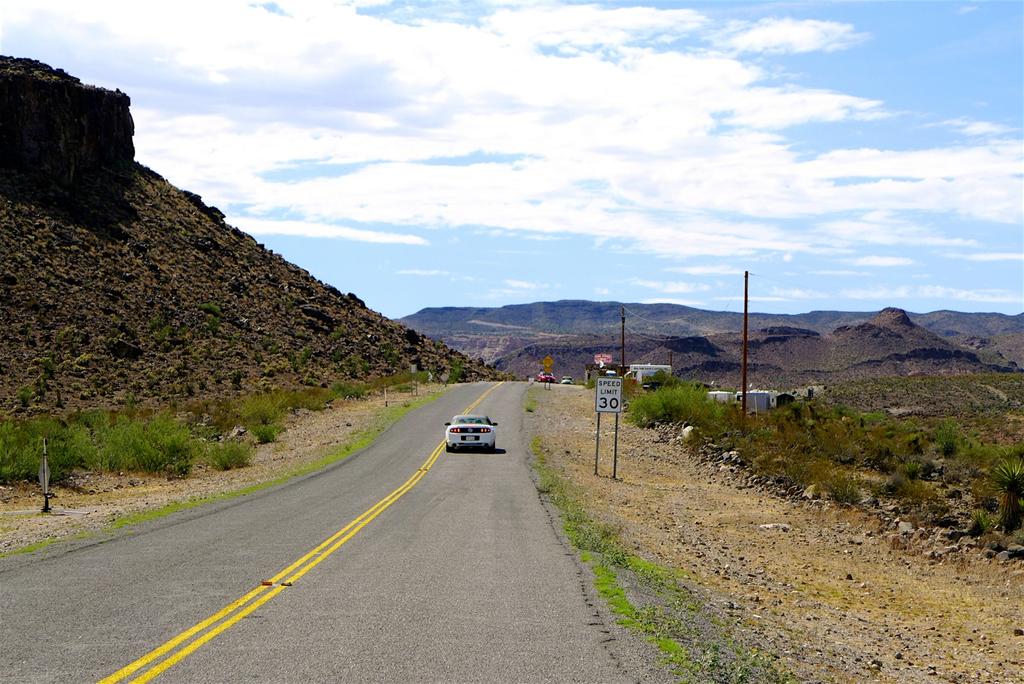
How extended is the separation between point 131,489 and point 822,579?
2004 centimetres

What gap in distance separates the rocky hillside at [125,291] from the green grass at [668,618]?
45.6m

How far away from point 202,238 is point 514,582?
80.9 metres

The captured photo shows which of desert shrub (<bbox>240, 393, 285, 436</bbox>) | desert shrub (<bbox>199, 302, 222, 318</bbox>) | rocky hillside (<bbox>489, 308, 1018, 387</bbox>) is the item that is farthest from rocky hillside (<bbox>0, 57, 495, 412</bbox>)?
rocky hillside (<bbox>489, 308, 1018, 387</bbox>)

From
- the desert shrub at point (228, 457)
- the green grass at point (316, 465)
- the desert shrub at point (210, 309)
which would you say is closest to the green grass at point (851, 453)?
the green grass at point (316, 465)

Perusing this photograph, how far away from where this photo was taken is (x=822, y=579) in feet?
61.1

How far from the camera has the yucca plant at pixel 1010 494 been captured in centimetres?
2534

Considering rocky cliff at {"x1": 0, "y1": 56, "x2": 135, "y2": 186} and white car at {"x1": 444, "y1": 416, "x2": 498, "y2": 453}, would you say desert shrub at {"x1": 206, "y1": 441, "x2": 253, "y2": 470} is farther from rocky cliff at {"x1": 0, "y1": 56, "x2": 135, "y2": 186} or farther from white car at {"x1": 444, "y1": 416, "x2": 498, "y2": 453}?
rocky cliff at {"x1": 0, "y1": 56, "x2": 135, "y2": 186}

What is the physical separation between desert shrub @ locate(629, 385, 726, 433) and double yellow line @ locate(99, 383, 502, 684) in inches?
1150

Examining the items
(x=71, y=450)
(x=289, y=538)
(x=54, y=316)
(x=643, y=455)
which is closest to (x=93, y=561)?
(x=289, y=538)

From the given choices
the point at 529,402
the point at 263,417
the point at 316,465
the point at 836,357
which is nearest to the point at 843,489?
the point at 316,465

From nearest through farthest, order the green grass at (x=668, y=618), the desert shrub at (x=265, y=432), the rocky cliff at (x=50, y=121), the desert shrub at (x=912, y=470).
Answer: the green grass at (x=668, y=618) < the desert shrub at (x=912, y=470) < the desert shrub at (x=265, y=432) < the rocky cliff at (x=50, y=121)

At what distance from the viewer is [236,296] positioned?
8156 cm

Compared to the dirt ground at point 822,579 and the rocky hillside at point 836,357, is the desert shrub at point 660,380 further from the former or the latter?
the rocky hillside at point 836,357

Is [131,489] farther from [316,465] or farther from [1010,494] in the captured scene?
[1010,494]
